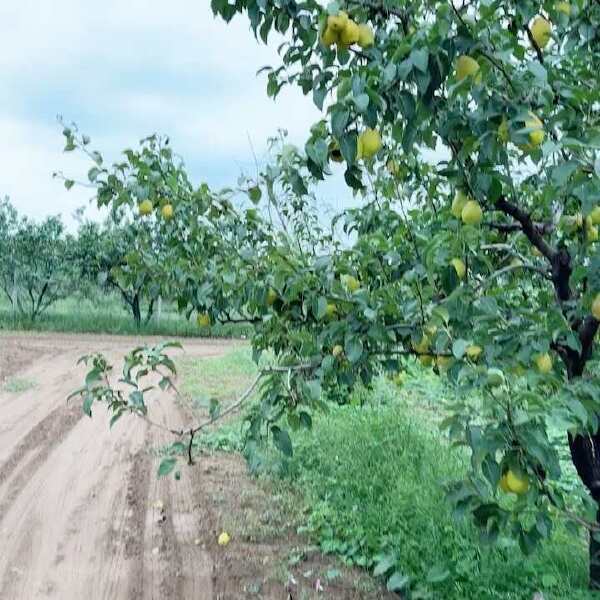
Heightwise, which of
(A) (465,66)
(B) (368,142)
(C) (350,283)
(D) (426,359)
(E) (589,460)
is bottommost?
(E) (589,460)

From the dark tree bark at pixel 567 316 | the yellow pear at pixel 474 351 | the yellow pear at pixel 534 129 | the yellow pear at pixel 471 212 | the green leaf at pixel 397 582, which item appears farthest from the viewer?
the green leaf at pixel 397 582

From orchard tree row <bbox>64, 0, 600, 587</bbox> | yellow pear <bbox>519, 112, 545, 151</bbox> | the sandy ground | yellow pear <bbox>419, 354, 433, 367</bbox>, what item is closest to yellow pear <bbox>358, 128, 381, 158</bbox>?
orchard tree row <bbox>64, 0, 600, 587</bbox>

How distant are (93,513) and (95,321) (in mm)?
15684

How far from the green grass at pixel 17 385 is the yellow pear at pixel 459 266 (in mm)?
7304

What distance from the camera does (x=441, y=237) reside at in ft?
6.07

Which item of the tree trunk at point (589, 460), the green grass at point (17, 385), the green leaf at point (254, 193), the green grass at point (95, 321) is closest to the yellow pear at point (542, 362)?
the tree trunk at point (589, 460)

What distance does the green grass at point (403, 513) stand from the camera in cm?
297

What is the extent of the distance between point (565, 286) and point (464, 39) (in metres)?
1.20

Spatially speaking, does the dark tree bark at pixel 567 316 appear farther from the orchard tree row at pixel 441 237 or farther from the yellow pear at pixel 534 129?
the yellow pear at pixel 534 129

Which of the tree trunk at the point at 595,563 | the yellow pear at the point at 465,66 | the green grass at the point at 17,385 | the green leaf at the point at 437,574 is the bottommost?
the green leaf at the point at 437,574

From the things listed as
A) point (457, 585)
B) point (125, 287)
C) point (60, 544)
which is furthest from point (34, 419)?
point (457, 585)

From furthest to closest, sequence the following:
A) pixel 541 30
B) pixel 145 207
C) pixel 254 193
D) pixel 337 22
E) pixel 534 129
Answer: pixel 145 207 < pixel 254 193 < pixel 541 30 < pixel 337 22 < pixel 534 129

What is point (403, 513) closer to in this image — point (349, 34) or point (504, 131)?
point (504, 131)

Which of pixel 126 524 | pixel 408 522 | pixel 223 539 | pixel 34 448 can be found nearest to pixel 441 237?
pixel 408 522
